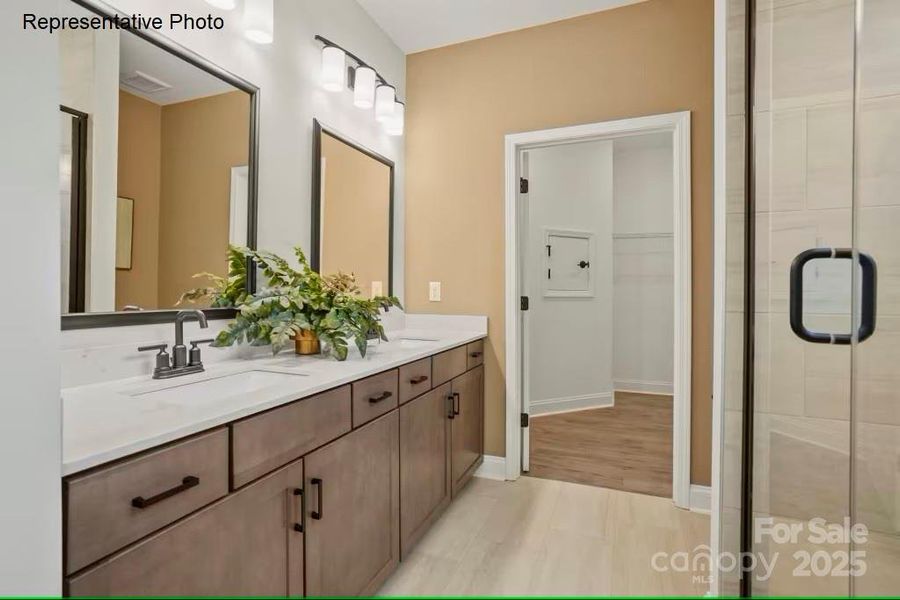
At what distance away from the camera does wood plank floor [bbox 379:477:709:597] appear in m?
1.64

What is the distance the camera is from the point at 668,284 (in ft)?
14.6

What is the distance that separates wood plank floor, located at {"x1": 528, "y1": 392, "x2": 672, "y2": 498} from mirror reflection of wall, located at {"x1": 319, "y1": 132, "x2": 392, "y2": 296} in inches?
62.4

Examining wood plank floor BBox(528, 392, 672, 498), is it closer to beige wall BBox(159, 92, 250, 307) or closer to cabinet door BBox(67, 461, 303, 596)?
cabinet door BBox(67, 461, 303, 596)

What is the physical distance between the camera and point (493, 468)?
8.64ft

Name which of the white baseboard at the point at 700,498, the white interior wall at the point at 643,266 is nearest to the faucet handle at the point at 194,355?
the white baseboard at the point at 700,498

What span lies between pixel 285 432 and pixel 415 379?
29.1 inches

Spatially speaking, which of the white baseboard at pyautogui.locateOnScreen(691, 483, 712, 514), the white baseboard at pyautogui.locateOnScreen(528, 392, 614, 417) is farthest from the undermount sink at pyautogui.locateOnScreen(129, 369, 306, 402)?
the white baseboard at pyautogui.locateOnScreen(528, 392, 614, 417)

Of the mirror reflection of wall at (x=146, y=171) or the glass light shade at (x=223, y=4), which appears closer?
the mirror reflection of wall at (x=146, y=171)

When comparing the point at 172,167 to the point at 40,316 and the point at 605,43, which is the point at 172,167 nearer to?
the point at 40,316

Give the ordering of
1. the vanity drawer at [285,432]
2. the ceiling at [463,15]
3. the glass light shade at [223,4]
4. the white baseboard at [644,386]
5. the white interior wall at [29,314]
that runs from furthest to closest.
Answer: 1. the white baseboard at [644,386]
2. the ceiling at [463,15]
3. the glass light shade at [223,4]
4. the vanity drawer at [285,432]
5. the white interior wall at [29,314]

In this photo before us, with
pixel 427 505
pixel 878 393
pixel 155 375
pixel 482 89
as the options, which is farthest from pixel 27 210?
pixel 482 89

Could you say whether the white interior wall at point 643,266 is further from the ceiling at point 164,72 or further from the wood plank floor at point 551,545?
the ceiling at point 164,72

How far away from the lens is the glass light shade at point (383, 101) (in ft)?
8.19

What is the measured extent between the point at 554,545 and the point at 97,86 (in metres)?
2.29
